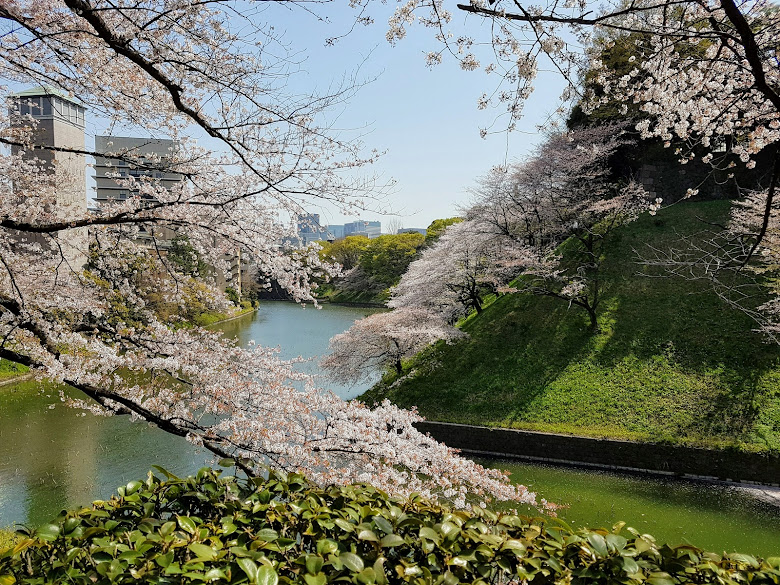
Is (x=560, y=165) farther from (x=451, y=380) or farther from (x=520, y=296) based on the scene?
(x=451, y=380)

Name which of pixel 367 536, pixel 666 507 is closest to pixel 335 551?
pixel 367 536

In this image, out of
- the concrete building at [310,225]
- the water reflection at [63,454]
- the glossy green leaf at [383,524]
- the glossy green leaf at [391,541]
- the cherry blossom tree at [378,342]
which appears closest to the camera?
the glossy green leaf at [391,541]

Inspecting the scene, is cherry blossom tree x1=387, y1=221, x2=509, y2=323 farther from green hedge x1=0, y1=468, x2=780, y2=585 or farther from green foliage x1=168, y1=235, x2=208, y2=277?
green hedge x1=0, y1=468, x2=780, y2=585

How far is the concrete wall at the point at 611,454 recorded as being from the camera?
7.46 meters

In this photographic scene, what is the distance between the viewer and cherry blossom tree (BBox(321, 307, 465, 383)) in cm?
1222

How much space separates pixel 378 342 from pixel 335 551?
11.2 metres

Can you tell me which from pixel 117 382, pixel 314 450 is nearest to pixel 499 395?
pixel 314 450

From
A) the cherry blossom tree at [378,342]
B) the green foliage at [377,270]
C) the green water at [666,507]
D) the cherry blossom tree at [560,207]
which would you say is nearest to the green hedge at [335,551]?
the green water at [666,507]

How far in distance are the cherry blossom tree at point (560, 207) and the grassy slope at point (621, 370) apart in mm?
978

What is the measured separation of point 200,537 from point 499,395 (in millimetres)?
9801

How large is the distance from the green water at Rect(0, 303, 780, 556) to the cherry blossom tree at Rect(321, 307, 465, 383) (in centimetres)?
435

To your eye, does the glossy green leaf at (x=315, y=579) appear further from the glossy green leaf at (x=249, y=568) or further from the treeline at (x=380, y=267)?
the treeline at (x=380, y=267)

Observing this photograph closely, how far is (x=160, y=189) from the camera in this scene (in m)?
4.12

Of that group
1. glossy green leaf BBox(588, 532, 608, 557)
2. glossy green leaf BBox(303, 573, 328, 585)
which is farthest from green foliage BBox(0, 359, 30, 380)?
glossy green leaf BBox(588, 532, 608, 557)
